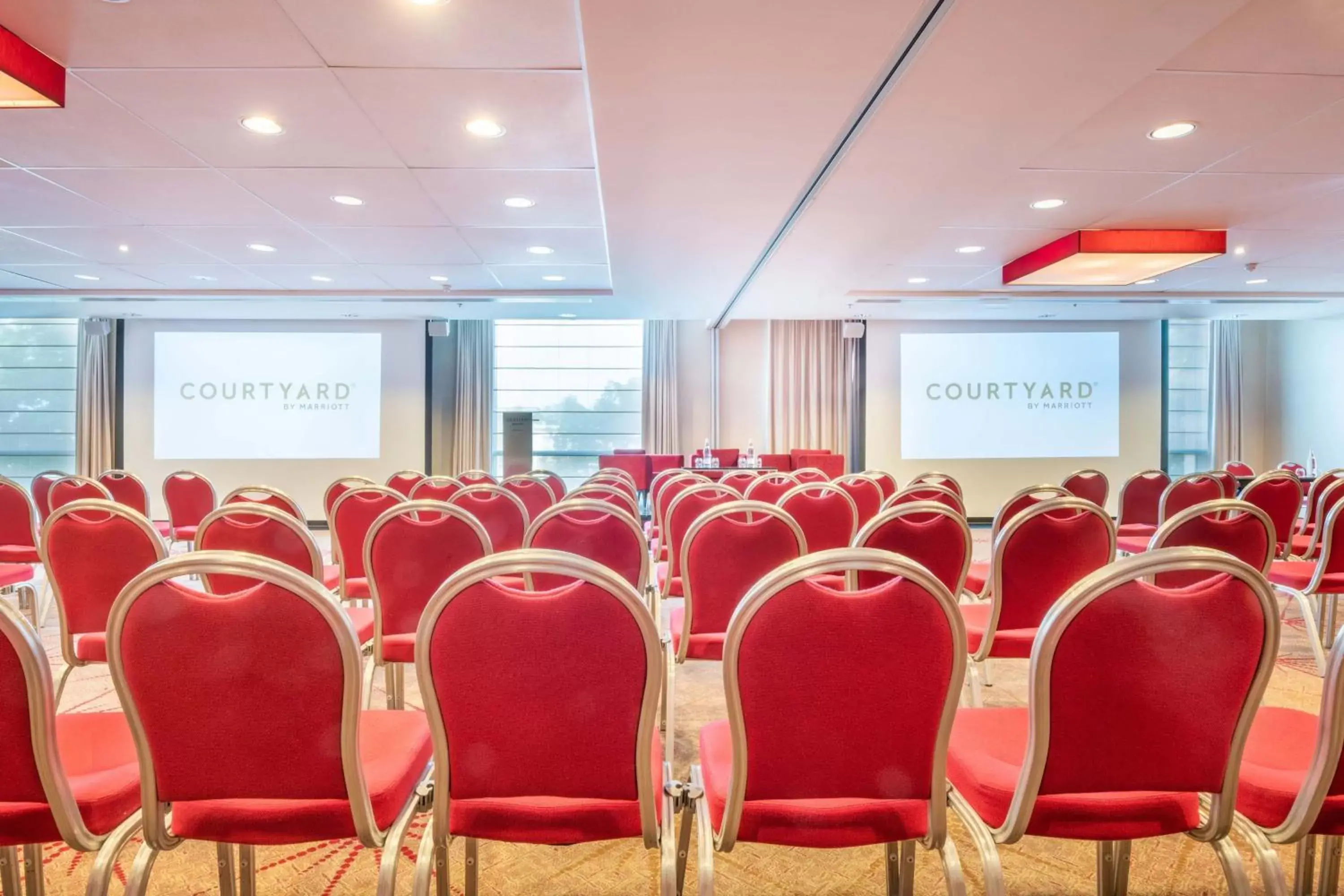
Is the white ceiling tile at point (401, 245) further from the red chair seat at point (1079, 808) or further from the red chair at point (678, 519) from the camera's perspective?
the red chair seat at point (1079, 808)

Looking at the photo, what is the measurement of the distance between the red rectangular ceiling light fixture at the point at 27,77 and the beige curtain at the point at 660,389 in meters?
8.99

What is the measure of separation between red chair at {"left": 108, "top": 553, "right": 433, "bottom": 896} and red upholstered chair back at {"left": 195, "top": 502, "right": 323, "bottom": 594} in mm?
1444

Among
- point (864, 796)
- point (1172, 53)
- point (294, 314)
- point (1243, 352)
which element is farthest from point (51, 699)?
point (1243, 352)

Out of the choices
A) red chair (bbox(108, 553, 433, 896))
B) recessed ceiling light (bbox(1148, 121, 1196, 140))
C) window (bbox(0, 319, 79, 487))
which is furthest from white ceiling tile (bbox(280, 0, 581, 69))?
Answer: window (bbox(0, 319, 79, 487))

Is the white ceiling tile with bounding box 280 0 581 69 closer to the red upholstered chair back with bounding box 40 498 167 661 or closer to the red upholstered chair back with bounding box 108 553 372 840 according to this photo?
the red upholstered chair back with bounding box 40 498 167 661

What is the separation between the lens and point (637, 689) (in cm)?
134

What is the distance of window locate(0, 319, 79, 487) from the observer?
38.1 ft

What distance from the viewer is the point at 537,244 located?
273 inches

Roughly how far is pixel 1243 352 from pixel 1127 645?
14.3m

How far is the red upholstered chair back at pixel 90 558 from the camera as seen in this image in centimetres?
266

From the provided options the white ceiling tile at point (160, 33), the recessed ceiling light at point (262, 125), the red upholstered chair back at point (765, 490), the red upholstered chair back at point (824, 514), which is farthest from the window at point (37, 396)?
the red upholstered chair back at point (824, 514)

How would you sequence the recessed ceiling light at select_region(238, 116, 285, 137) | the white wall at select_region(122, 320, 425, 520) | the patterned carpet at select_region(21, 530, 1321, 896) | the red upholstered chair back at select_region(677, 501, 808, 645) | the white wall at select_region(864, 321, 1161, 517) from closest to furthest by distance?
the patterned carpet at select_region(21, 530, 1321, 896) → the red upholstered chair back at select_region(677, 501, 808, 645) → the recessed ceiling light at select_region(238, 116, 285, 137) → the white wall at select_region(122, 320, 425, 520) → the white wall at select_region(864, 321, 1161, 517)

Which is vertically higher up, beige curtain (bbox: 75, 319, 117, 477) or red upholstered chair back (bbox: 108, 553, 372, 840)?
beige curtain (bbox: 75, 319, 117, 477)

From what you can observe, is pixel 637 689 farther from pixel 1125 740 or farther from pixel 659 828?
pixel 1125 740
